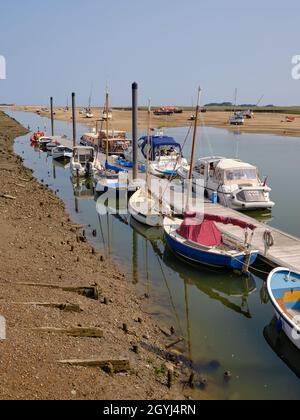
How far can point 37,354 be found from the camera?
367 inches

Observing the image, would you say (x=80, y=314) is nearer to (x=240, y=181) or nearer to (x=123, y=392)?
(x=123, y=392)

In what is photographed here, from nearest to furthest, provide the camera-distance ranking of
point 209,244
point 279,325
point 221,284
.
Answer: point 279,325, point 221,284, point 209,244

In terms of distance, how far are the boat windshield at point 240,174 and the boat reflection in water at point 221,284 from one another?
10408 millimetres

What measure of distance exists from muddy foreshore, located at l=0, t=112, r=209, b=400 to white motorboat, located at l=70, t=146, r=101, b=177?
60.8 feet

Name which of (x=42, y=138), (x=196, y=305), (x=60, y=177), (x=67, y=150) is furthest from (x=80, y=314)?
(x=42, y=138)

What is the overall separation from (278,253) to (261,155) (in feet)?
128

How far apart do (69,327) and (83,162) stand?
102 feet

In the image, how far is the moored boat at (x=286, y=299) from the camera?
1209 cm

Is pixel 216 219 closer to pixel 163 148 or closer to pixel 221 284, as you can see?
pixel 221 284

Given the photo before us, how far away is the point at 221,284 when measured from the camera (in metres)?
17.3

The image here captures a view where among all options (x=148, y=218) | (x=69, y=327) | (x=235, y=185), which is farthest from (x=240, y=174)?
(x=69, y=327)

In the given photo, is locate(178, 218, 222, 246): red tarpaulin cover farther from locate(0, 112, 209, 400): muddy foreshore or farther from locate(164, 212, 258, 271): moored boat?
locate(0, 112, 209, 400): muddy foreshore

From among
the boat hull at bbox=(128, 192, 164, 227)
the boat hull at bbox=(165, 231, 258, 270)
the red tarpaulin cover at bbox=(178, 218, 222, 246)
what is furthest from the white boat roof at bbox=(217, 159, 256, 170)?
the boat hull at bbox=(165, 231, 258, 270)

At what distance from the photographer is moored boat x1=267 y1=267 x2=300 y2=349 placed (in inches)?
476
